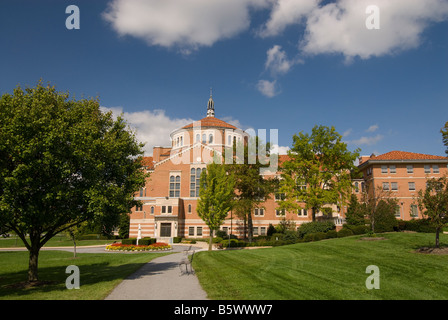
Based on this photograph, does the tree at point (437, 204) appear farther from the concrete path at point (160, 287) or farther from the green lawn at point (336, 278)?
the concrete path at point (160, 287)

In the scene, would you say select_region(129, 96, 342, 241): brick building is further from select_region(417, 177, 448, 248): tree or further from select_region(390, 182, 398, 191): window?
select_region(417, 177, 448, 248): tree

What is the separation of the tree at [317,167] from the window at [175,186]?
2177cm

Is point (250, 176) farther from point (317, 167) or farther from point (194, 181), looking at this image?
point (194, 181)

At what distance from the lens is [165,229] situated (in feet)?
162

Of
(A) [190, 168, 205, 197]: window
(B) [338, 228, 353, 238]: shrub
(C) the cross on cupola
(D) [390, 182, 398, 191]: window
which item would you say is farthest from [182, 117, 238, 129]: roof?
(B) [338, 228, 353, 238]: shrub

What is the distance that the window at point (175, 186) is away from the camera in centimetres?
5347

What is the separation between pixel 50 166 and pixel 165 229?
37.7 meters

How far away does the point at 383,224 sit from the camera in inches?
1339

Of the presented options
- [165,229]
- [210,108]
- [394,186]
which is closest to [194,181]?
[165,229]

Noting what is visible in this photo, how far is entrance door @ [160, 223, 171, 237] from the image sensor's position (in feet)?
162

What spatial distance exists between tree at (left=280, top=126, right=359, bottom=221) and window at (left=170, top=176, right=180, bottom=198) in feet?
71.4

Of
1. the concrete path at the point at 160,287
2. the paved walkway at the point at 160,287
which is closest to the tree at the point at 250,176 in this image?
the paved walkway at the point at 160,287

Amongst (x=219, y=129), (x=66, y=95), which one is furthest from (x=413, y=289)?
(x=219, y=129)
